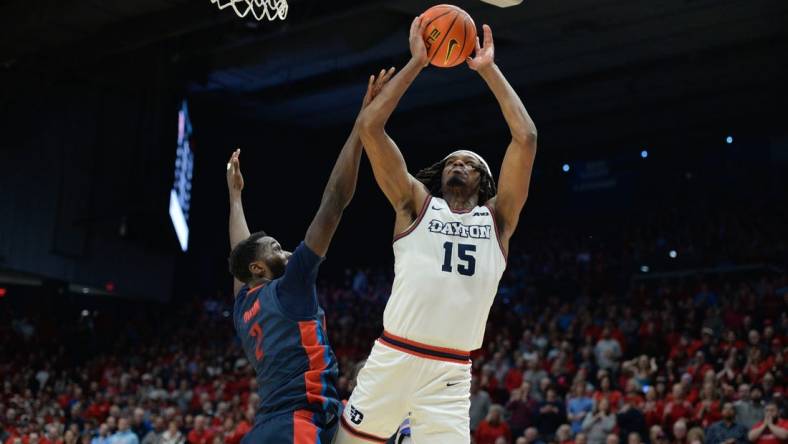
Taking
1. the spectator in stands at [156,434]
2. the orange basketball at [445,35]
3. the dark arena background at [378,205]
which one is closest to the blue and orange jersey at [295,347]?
the orange basketball at [445,35]

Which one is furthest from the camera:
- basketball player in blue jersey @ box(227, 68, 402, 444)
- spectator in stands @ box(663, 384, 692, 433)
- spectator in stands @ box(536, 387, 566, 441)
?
spectator in stands @ box(536, 387, 566, 441)

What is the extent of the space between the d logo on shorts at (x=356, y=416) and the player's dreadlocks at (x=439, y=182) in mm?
1174

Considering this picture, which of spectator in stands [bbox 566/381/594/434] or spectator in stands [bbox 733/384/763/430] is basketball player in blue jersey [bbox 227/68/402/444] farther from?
spectator in stands [bbox 566/381/594/434]

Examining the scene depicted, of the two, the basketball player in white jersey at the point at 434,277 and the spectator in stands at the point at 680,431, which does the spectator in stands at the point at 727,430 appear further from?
the basketball player in white jersey at the point at 434,277

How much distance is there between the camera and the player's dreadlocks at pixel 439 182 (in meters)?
4.85

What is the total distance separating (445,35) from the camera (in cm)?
467

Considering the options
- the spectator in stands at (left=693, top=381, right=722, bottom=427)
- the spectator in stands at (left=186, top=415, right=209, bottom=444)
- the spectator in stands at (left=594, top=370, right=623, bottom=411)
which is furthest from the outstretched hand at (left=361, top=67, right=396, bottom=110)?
the spectator in stands at (left=186, top=415, right=209, bottom=444)

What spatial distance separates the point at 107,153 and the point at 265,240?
18.4 meters

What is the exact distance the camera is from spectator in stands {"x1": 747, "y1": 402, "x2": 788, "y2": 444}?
10.2 m

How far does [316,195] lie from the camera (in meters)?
26.4

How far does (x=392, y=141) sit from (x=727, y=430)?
761 cm

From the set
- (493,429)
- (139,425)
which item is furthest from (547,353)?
(139,425)

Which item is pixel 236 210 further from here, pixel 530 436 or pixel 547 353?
pixel 547 353

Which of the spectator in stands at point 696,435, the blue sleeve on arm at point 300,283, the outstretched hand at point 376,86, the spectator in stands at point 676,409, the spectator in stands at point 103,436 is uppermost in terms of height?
the outstretched hand at point 376,86
